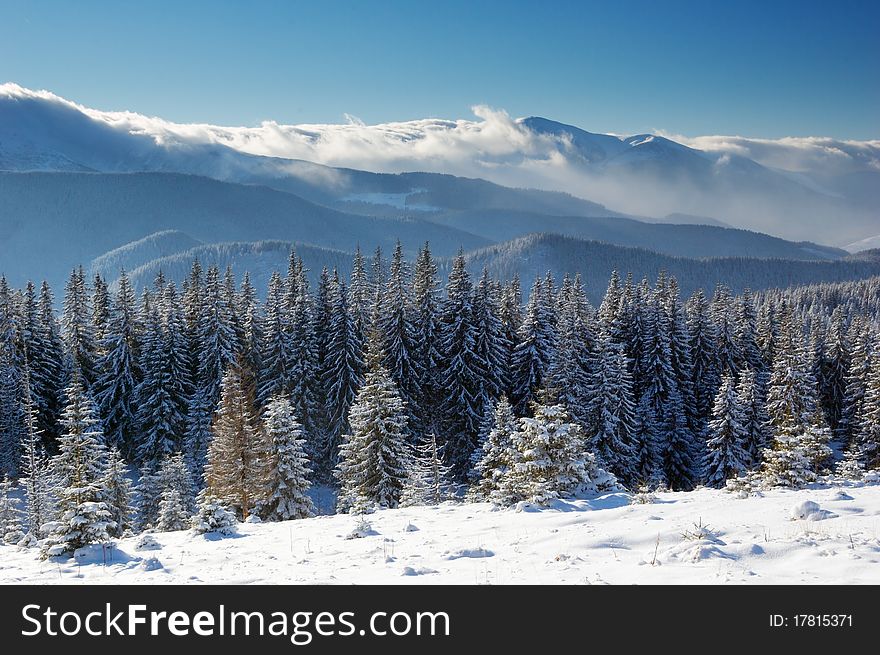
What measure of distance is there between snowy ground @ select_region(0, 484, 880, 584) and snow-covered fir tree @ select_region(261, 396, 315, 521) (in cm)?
1393

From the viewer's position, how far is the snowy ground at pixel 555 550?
27.9 feet

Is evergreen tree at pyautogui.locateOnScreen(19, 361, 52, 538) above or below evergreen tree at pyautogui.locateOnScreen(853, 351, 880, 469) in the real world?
below

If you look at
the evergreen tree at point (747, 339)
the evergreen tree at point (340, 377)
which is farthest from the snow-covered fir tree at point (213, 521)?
the evergreen tree at point (747, 339)

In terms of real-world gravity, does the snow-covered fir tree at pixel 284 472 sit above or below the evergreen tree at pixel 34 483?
above

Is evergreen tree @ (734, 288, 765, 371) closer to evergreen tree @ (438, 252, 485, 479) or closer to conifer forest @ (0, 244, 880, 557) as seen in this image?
conifer forest @ (0, 244, 880, 557)

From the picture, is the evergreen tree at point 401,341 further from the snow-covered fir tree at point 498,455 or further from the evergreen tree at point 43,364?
the evergreen tree at point 43,364

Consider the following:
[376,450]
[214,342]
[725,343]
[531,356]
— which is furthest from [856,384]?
[214,342]

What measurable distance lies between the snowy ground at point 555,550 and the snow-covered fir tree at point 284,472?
13931 mm

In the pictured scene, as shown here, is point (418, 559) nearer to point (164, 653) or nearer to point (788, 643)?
point (164, 653)

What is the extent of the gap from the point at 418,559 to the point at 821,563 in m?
6.21

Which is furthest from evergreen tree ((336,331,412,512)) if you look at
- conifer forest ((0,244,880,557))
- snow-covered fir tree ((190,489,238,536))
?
snow-covered fir tree ((190,489,238,536))

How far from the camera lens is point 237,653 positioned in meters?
6.97

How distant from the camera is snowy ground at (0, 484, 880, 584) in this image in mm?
8492

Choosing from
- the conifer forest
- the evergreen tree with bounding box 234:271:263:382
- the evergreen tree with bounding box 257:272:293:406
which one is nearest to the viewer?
the conifer forest
